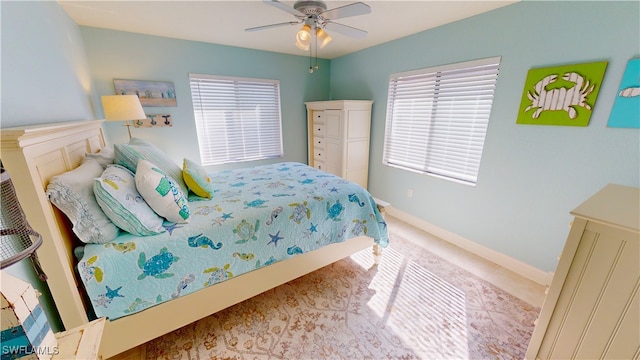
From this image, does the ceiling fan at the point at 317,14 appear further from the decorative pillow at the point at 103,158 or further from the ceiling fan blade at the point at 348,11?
the decorative pillow at the point at 103,158

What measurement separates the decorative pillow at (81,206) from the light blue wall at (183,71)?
200 cm

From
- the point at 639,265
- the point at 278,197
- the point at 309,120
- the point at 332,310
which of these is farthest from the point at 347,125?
the point at 639,265

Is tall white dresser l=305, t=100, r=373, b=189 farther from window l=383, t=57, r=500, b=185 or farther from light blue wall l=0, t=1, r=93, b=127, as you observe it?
light blue wall l=0, t=1, r=93, b=127

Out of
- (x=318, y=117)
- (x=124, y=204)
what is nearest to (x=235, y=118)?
(x=318, y=117)

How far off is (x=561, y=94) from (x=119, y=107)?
3798mm

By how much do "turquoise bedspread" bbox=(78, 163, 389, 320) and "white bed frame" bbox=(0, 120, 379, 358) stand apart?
7cm

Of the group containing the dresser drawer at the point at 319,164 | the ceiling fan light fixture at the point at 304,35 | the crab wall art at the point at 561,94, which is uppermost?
the ceiling fan light fixture at the point at 304,35

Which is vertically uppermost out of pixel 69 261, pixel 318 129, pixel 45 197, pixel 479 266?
pixel 318 129

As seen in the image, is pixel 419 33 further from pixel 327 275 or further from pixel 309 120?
pixel 327 275

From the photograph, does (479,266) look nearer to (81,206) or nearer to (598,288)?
(598,288)

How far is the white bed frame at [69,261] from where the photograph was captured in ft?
2.99

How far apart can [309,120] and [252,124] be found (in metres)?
0.94

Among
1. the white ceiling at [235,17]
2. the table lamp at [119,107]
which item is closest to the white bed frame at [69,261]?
the table lamp at [119,107]

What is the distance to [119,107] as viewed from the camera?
7.45ft
